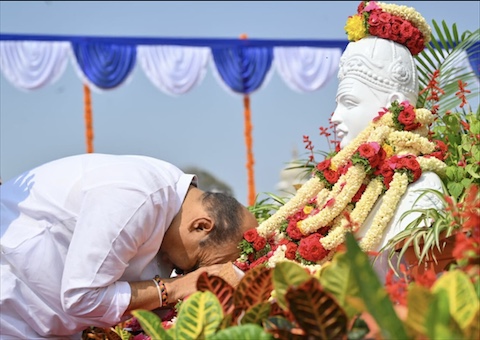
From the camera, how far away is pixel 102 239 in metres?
2.00

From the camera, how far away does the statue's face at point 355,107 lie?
2.45 meters

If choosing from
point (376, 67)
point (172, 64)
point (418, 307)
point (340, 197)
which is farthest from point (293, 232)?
point (172, 64)

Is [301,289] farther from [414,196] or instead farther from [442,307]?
[414,196]

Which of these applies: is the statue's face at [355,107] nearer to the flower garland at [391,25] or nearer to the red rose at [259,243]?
the flower garland at [391,25]

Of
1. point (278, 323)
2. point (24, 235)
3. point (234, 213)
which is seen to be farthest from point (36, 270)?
point (278, 323)

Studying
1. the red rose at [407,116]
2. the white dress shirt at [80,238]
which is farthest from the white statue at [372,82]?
the white dress shirt at [80,238]

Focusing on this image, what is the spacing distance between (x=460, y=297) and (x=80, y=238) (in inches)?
50.9

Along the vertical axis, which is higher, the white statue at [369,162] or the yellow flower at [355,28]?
the yellow flower at [355,28]

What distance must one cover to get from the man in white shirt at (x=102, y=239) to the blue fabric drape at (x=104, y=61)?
941 centimetres

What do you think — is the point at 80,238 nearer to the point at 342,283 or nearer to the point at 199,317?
the point at 199,317

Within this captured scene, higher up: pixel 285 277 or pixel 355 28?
pixel 355 28

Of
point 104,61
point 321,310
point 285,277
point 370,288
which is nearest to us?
point 370,288

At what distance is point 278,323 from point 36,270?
4.14 ft

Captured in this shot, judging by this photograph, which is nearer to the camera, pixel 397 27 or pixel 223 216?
pixel 223 216
